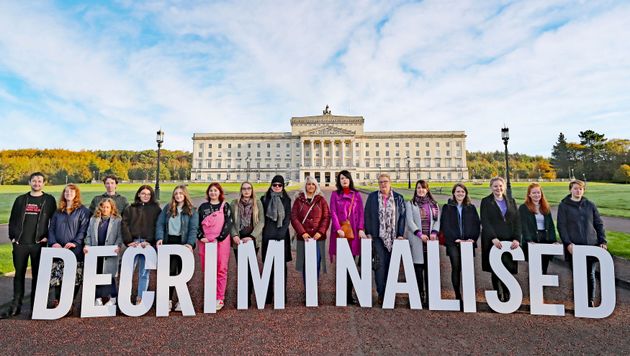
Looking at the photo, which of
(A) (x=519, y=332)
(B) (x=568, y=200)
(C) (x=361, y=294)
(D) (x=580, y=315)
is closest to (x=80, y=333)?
(C) (x=361, y=294)

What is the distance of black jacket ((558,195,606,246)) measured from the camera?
4.71 m

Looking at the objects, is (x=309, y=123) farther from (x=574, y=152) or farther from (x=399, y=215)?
(x=399, y=215)

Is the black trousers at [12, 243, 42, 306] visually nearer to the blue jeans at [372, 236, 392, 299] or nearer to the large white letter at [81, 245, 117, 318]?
the large white letter at [81, 245, 117, 318]

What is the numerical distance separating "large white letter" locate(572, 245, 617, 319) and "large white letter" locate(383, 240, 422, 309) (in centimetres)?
217

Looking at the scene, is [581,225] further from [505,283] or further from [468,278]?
[468,278]

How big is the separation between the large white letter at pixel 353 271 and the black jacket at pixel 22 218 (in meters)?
4.31

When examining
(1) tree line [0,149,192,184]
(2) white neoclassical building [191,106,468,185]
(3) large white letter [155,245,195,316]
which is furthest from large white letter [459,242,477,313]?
(2) white neoclassical building [191,106,468,185]

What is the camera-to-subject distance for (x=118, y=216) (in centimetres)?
503

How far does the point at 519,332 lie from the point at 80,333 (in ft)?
18.0

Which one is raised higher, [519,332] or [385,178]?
[385,178]

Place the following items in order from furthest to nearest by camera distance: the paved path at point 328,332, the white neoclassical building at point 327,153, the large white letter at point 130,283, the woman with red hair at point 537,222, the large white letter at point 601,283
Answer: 1. the white neoclassical building at point 327,153
2. the woman with red hair at point 537,222
3. the large white letter at point 130,283
4. the large white letter at point 601,283
5. the paved path at point 328,332

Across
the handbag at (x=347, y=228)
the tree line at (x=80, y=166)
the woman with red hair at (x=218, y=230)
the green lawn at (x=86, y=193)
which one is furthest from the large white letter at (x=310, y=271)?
the tree line at (x=80, y=166)

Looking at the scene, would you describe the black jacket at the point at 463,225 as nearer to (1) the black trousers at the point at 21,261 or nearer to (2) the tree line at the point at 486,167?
(1) the black trousers at the point at 21,261

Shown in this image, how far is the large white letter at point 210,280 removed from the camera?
460 centimetres
